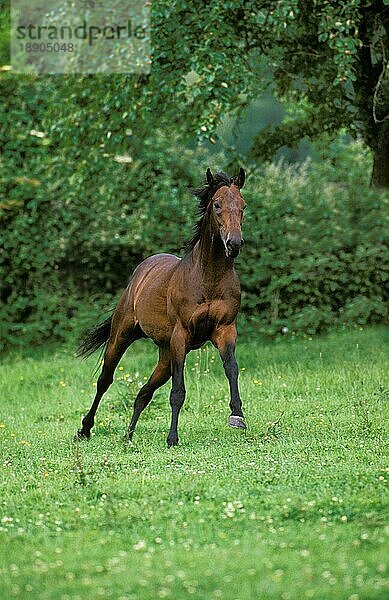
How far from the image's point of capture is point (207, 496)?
249 inches

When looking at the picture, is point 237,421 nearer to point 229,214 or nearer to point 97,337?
point 229,214

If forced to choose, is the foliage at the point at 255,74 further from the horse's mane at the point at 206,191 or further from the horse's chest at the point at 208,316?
the horse's chest at the point at 208,316

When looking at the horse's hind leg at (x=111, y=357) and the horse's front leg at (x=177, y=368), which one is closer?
the horse's front leg at (x=177, y=368)

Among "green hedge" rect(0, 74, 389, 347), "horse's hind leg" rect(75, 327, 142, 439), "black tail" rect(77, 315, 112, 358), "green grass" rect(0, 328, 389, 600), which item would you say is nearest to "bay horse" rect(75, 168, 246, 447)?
"horse's hind leg" rect(75, 327, 142, 439)

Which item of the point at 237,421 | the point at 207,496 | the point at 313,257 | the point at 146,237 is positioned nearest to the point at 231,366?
the point at 237,421

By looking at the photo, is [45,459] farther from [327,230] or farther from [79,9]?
[327,230]

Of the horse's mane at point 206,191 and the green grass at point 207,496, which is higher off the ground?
the horse's mane at point 206,191

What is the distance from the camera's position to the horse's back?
9.14 m

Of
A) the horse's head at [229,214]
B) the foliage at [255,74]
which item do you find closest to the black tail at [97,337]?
the horse's head at [229,214]

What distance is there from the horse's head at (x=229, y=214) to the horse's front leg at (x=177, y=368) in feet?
2.96

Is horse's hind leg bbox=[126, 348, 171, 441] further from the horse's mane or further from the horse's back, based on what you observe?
the horse's mane

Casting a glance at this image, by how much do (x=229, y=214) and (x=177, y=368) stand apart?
1.41 meters

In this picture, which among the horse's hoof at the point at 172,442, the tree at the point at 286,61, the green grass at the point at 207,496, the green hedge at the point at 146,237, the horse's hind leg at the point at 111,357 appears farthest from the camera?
the green hedge at the point at 146,237

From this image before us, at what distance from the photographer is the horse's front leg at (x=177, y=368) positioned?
8531mm
